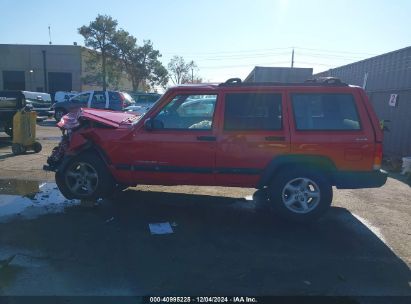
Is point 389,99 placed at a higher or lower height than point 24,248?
higher

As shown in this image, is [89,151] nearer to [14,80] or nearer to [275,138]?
[275,138]

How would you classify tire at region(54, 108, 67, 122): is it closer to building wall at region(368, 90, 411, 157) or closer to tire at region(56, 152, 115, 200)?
tire at region(56, 152, 115, 200)

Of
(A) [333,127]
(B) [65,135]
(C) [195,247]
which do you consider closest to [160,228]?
(C) [195,247]

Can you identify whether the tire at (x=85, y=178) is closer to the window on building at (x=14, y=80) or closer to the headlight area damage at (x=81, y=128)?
the headlight area damage at (x=81, y=128)

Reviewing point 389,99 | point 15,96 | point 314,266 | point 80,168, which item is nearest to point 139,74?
point 15,96

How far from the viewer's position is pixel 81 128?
5.61 metres

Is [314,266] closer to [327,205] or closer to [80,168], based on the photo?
[327,205]

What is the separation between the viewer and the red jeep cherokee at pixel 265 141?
193 inches

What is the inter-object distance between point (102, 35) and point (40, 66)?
929cm

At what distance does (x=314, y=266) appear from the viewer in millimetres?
3805

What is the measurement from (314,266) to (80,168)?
3.78m

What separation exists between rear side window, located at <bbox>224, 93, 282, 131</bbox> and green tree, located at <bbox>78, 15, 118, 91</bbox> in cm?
3703

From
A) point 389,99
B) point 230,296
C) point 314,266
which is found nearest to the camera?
point 230,296

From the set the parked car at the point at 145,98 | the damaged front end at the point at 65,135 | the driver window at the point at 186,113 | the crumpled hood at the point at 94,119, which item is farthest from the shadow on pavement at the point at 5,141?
the driver window at the point at 186,113
